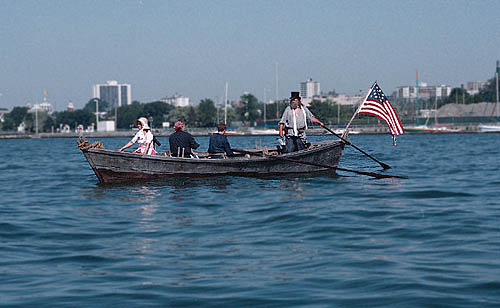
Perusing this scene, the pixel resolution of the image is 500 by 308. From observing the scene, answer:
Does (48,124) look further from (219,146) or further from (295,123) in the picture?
(295,123)

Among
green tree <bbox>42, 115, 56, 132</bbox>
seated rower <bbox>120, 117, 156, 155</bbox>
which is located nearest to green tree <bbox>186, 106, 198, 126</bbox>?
green tree <bbox>42, 115, 56, 132</bbox>

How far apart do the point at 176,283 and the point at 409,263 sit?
266cm

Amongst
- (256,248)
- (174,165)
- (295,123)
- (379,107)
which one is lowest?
(256,248)

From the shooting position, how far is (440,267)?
761cm

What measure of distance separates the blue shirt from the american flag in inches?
163

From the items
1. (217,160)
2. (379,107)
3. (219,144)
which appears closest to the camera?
(217,160)

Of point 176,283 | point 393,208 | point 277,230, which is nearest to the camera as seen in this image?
point 176,283

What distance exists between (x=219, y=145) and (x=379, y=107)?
4.98m

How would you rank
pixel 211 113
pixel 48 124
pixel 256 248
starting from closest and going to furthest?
1. pixel 256 248
2. pixel 211 113
3. pixel 48 124

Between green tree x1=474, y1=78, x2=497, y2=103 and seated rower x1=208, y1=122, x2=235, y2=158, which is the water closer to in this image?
seated rower x1=208, y1=122, x2=235, y2=158

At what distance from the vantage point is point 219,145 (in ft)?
64.8

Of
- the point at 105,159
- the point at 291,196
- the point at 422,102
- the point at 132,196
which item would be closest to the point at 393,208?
the point at 291,196

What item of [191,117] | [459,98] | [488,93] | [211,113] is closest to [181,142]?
[191,117]

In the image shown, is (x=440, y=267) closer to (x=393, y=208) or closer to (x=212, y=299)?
(x=212, y=299)
